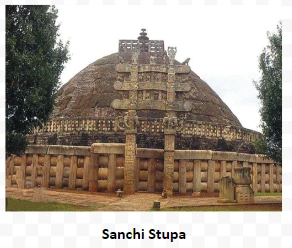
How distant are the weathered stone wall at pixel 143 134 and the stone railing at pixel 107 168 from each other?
165 inches

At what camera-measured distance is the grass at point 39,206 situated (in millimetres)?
12812

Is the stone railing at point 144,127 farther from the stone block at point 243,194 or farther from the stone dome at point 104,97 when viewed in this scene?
the stone block at point 243,194

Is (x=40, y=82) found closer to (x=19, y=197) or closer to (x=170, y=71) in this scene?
(x=19, y=197)

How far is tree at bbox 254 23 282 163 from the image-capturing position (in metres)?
14.7

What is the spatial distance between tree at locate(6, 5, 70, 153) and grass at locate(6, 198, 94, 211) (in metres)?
1.71

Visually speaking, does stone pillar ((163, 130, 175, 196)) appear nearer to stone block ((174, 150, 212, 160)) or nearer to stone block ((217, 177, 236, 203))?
stone block ((174, 150, 212, 160))

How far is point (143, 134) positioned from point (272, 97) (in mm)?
8191

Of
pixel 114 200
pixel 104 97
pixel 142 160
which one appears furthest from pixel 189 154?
pixel 104 97

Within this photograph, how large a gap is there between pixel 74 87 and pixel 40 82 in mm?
15546

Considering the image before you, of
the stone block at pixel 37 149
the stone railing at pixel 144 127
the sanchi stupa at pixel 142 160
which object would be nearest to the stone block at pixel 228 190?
the sanchi stupa at pixel 142 160

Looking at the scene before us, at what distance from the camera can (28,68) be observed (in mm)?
13438

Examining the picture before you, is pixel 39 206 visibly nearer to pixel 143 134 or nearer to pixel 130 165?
pixel 130 165

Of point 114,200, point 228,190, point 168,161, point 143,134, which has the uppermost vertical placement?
point 143,134

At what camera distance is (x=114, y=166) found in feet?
54.3
